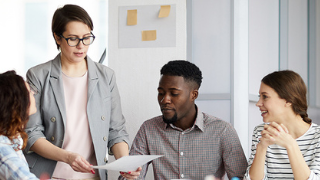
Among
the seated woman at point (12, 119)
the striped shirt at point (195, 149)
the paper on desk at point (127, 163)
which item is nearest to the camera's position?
the seated woman at point (12, 119)

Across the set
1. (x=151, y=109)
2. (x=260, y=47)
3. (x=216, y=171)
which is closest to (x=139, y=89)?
(x=151, y=109)

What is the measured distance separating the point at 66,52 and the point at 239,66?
46.4 inches

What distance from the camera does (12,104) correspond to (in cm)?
150

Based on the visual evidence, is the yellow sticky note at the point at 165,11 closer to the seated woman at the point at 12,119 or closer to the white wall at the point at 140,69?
the white wall at the point at 140,69

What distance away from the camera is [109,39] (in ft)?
8.79

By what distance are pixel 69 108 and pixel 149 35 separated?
824 millimetres

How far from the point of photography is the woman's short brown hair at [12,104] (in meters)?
1.49

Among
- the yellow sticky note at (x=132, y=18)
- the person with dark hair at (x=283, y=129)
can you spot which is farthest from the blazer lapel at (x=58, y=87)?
the person with dark hair at (x=283, y=129)

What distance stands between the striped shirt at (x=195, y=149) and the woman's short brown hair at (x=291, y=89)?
359 millimetres

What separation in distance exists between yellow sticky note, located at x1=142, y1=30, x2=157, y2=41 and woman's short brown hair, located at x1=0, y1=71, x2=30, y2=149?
1.21 meters

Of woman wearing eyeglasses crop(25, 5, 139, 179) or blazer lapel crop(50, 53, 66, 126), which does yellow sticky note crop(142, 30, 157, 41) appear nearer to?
woman wearing eyeglasses crop(25, 5, 139, 179)

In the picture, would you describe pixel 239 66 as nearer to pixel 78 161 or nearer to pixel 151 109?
pixel 151 109

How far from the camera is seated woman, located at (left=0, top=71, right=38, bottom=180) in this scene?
141 centimetres

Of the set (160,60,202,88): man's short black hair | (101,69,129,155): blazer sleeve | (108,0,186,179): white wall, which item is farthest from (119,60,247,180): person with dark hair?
(108,0,186,179): white wall
